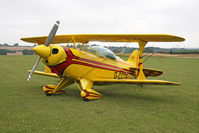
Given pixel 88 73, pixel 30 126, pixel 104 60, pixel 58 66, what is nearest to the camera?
pixel 30 126

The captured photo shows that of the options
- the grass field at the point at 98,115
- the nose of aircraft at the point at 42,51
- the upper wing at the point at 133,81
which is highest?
the nose of aircraft at the point at 42,51

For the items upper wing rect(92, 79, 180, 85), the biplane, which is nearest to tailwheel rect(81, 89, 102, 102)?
the biplane

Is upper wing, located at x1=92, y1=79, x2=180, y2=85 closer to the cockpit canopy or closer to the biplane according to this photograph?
the biplane

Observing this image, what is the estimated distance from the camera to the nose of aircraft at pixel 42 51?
539 cm

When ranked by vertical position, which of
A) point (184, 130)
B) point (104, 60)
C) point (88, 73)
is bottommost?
point (184, 130)

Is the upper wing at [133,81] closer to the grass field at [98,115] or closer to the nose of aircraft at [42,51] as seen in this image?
the grass field at [98,115]

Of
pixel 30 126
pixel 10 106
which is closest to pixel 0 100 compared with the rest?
pixel 10 106

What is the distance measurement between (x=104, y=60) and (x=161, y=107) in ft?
8.85

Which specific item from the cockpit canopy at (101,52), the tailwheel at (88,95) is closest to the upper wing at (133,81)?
the tailwheel at (88,95)

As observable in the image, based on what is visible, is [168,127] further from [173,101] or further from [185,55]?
[185,55]

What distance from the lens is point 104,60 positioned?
274 inches

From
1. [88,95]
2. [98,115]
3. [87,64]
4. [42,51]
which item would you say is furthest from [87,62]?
[98,115]

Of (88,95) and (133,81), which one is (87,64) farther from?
(133,81)

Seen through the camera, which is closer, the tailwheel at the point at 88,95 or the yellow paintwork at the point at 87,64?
the yellow paintwork at the point at 87,64
